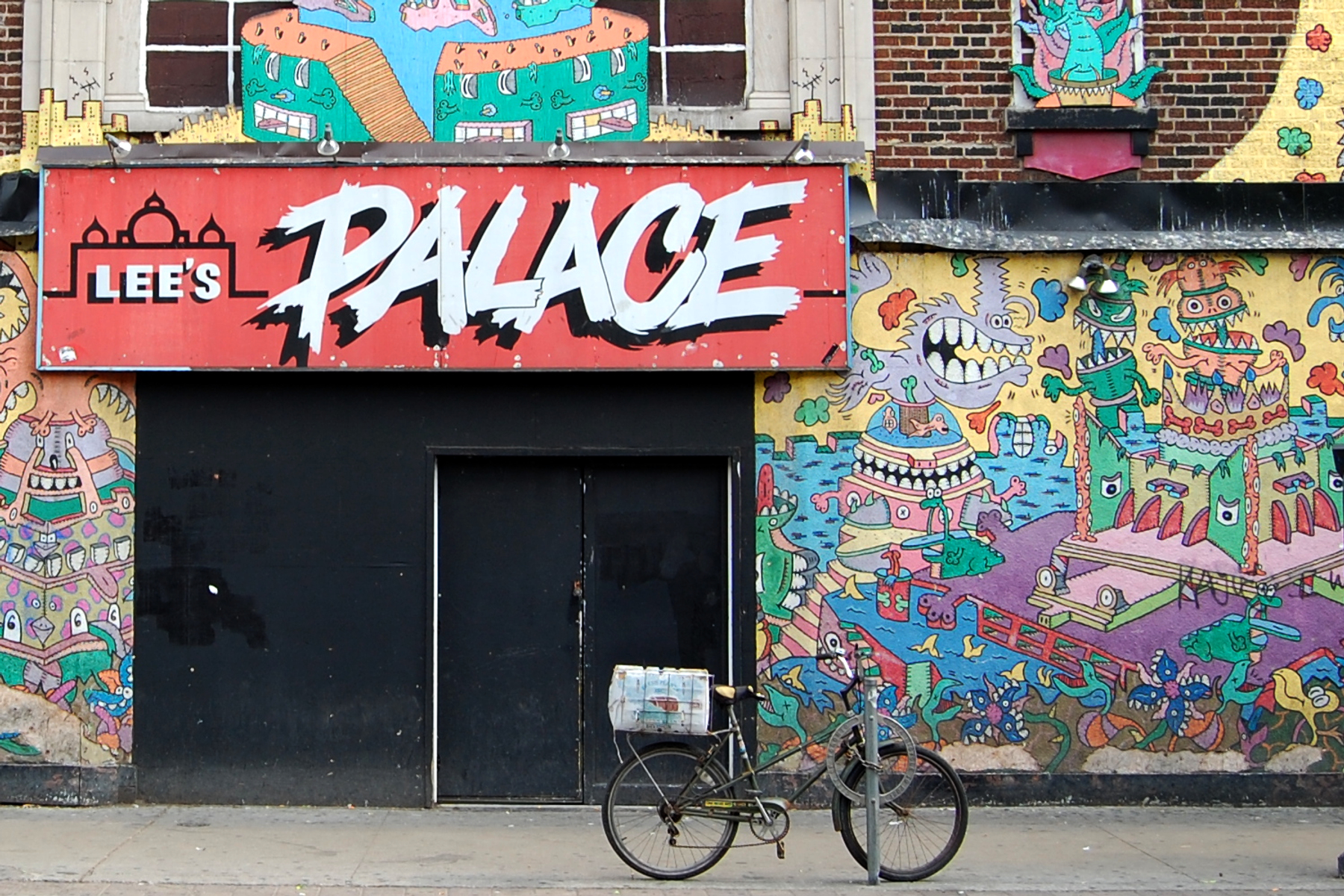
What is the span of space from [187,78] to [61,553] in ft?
10.0

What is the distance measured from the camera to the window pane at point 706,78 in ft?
31.3

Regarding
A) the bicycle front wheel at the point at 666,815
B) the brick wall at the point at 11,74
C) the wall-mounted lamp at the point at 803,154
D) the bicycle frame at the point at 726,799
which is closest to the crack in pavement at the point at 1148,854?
the bicycle frame at the point at 726,799

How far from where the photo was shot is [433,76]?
933 centimetres

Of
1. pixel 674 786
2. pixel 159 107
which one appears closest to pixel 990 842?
pixel 674 786

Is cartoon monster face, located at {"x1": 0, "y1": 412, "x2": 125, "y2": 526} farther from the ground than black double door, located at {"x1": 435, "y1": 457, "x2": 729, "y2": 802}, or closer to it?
farther from the ground

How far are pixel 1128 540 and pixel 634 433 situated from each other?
10.2 ft

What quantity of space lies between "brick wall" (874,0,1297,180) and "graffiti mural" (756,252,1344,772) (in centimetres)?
67

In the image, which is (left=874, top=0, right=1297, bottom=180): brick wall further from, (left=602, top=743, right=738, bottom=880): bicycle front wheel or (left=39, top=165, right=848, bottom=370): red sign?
(left=602, top=743, right=738, bottom=880): bicycle front wheel

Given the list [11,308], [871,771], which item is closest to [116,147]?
[11,308]

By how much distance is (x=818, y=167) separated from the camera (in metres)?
9.21

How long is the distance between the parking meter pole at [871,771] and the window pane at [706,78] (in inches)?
160

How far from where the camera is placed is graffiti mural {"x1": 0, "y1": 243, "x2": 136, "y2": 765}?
913cm

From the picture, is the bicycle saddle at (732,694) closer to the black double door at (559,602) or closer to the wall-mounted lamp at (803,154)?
the black double door at (559,602)

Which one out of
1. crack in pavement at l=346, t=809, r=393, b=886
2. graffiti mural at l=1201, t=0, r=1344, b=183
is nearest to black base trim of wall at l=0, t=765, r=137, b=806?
crack in pavement at l=346, t=809, r=393, b=886
